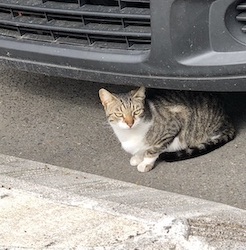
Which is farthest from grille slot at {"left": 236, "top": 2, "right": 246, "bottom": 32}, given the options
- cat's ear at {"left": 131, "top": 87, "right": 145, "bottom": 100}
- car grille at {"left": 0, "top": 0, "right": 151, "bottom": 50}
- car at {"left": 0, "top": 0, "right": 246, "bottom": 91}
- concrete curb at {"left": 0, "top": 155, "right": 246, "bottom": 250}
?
cat's ear at {"left": 131, "top": 87, "right": 145, "bottom": 100}

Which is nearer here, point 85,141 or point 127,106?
point 127,106

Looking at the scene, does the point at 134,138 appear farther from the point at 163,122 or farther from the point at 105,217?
the point at 105,217

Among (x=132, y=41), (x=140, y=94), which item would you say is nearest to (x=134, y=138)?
(x=140, y=94)

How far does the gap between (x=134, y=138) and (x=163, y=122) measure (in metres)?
0.18

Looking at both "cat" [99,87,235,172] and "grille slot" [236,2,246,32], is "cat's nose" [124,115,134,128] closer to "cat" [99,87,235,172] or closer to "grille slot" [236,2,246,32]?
"cat" [99,87,235,172]

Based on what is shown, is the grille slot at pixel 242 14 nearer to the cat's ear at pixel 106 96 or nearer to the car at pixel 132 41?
the car at pixel 132 41

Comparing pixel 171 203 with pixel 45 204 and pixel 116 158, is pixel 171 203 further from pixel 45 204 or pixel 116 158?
pixel 116 158

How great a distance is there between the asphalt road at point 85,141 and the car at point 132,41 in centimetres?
→ 51

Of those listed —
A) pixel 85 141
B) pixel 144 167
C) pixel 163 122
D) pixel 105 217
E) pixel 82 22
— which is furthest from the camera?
pixel 85 141

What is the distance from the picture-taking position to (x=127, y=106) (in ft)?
13.3

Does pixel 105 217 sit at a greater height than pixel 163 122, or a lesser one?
greater

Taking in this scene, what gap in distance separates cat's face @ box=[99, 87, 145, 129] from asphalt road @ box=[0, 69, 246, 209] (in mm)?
213

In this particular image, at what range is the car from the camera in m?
3.27

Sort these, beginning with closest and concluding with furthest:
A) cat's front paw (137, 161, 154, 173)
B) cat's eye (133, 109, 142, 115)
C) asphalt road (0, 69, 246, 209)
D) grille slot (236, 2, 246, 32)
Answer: grille slot (236, 2, 246, 32) < asphalt road (0, 69, 246, 209) < cat's front paw (137, 161, 154, 173) < cat's eye (133, 109, 142, 115)
